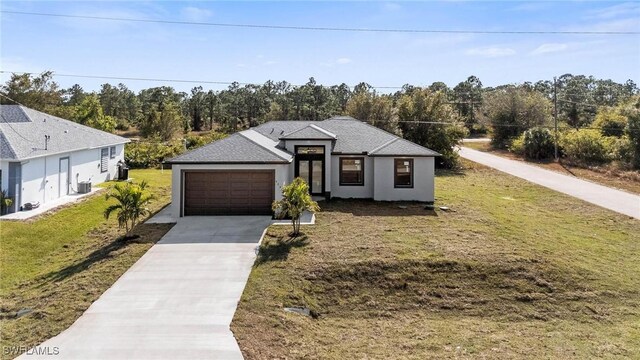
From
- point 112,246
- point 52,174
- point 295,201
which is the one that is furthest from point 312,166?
point 52,174

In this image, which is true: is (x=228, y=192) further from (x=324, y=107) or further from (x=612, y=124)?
(x=324, y=107)

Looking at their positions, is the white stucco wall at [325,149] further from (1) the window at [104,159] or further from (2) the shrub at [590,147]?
(2) the shrub at [590,147]

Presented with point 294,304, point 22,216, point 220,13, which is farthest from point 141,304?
point 220,13

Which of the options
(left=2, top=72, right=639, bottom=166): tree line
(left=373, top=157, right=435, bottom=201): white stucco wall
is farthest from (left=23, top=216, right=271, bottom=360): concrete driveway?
(left=2, top=72, right=639, bottom=166): tree line

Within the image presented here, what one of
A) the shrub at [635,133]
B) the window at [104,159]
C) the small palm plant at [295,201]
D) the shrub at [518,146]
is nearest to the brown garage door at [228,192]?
the small palm plant at [295,201]

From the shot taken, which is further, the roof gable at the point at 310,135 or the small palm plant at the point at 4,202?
the roof gable at the point at 310,135

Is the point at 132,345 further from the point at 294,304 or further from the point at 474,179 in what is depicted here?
the point at 474,179
